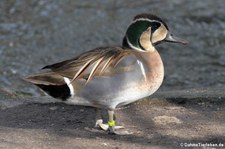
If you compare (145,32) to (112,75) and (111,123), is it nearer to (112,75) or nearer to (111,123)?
(112,75)

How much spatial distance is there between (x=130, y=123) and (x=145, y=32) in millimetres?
733

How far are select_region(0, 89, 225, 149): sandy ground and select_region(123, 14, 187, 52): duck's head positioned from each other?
0.60 meters

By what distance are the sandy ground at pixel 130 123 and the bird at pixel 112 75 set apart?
0.22m

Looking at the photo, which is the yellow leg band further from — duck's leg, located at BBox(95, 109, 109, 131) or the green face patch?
the green face patch

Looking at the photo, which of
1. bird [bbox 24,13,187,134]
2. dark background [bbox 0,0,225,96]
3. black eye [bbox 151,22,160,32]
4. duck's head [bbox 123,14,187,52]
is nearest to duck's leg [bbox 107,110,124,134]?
bird [bbox 24,13,187,134]

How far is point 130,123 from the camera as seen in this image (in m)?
5.20

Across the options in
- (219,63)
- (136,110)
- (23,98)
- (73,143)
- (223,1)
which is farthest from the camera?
(223,1)

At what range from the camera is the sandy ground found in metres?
4.68

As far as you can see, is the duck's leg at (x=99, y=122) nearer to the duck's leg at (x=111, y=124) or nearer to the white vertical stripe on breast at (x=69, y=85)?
the duck's leg at (x=111, y=124)

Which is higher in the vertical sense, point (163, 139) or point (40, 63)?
point (163, 139)

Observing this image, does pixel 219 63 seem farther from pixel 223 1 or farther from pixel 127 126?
pixel 127 126

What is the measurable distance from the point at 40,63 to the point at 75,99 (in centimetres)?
408

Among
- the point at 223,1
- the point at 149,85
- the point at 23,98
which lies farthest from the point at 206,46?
the point at 149,85

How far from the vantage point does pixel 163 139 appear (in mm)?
4750
